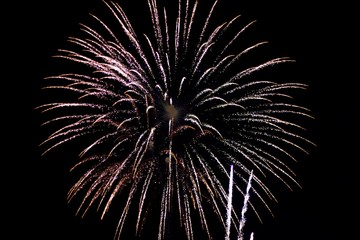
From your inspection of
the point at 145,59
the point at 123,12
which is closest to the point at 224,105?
the point at 145,59

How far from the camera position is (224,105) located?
21.0 meters

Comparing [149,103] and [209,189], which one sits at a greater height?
[149,103]

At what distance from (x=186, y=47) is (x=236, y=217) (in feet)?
18.9

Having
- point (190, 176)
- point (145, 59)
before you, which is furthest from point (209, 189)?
point (145, 59)

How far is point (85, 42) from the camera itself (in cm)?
2080

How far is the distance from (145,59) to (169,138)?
2.71 meters

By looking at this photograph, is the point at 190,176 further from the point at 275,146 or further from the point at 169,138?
the point at 275,146

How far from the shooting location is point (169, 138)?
68.5ft

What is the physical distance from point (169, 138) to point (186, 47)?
299 cm

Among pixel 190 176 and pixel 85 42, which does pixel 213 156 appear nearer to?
pixel 190 176

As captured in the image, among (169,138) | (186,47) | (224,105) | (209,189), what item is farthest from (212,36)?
(209,189)

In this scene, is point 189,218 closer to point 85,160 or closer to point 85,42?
point 85,160

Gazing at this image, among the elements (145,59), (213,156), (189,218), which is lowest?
(189,218)

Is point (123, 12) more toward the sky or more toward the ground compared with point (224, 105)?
more toward the sky
